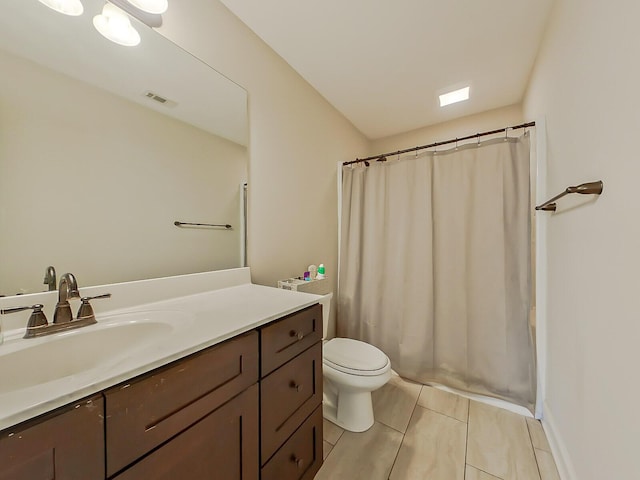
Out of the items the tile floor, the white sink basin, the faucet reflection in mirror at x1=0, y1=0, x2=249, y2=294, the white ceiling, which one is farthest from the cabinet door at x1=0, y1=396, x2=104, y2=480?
the white ceiling

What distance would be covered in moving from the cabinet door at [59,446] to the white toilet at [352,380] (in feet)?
3.10

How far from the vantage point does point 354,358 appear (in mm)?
1500

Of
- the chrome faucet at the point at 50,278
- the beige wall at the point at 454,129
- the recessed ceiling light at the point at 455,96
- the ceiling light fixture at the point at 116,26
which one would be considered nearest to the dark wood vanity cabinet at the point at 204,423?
the chrome faucet at the point at 50,278

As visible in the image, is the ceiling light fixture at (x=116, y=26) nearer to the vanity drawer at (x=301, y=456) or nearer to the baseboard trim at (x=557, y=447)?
the vanity drawer at (x=301, y=456)

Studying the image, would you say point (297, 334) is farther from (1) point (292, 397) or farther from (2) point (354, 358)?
(2) point (354, 358)

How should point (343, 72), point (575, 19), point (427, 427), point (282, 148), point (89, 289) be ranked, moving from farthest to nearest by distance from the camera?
point (343, 72) < point (282, 148) < point (427, 427) < point (575, 19) < point (89, 289)

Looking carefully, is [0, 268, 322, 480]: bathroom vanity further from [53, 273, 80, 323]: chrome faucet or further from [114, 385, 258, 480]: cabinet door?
[53, 273, 80, 323]: chrome faucet

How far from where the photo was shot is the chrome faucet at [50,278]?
2.59 feet

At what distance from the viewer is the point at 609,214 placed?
774mm

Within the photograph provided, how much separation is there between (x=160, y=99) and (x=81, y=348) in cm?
103

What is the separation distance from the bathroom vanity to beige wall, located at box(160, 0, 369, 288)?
52cm

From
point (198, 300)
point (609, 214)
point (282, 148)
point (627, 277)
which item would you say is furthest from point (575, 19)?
point (198, 300)

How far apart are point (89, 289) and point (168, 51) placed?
3.49 ft

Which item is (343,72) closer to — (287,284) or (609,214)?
(287,284)
